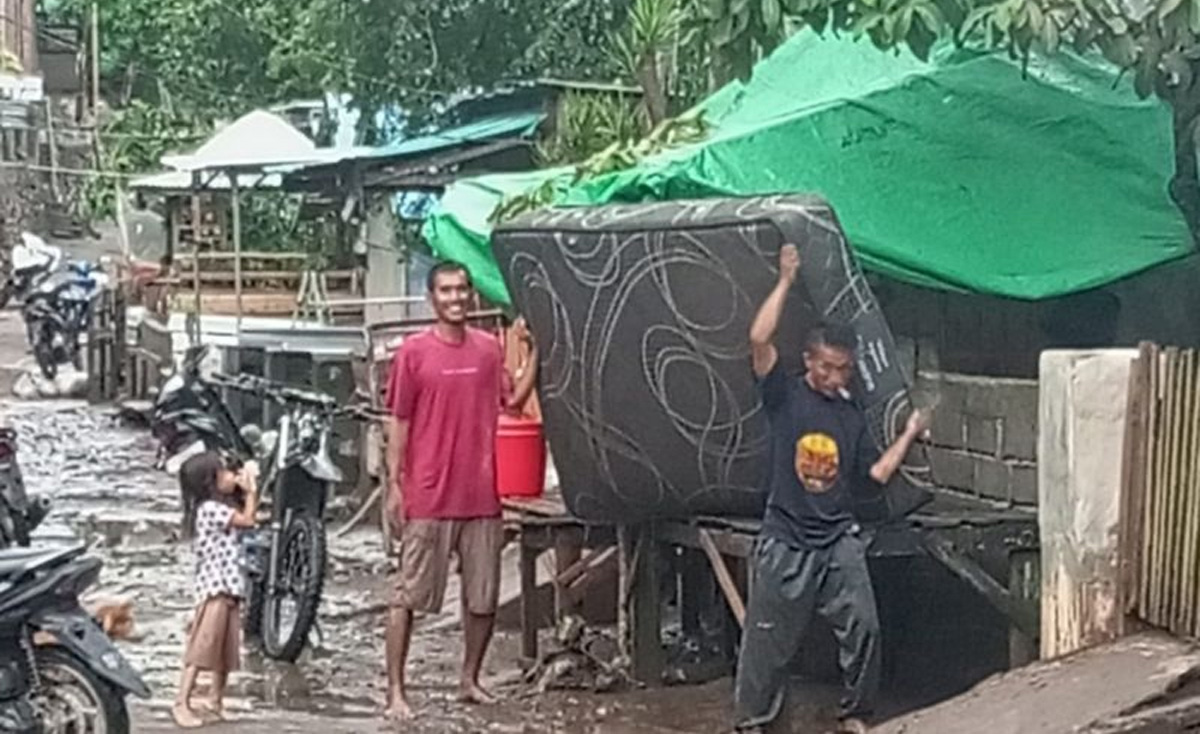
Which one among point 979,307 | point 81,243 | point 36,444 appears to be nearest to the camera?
point 979,307

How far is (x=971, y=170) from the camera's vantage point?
30.8 feet

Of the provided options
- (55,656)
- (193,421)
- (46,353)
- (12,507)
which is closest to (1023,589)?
(55,656)

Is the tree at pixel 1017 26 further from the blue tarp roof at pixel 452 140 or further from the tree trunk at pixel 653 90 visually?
the blue tarp roof at pixel 452 140

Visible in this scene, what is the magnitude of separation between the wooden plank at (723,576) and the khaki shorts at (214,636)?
6.49 ft

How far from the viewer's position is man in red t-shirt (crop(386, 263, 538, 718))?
878cm

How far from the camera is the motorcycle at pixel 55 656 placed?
734 cm

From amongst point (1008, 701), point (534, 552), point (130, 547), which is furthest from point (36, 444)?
point (1008, 701)

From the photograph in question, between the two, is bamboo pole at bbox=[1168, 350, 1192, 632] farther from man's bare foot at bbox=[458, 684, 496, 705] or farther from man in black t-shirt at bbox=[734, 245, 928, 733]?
man's bare foot at bbox=[458, 684, 496, 705]

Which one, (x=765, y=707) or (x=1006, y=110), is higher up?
(x=1006, y=110)

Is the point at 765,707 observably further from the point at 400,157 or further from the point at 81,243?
the point at 81,243

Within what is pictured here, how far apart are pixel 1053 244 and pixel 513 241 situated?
2.26 metres

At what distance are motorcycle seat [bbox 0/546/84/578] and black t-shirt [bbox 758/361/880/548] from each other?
248 centimetres

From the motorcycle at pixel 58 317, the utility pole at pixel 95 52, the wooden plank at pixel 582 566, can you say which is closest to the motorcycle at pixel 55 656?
the wooden plank at pixel 582 566

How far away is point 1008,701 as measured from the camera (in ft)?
21.3
